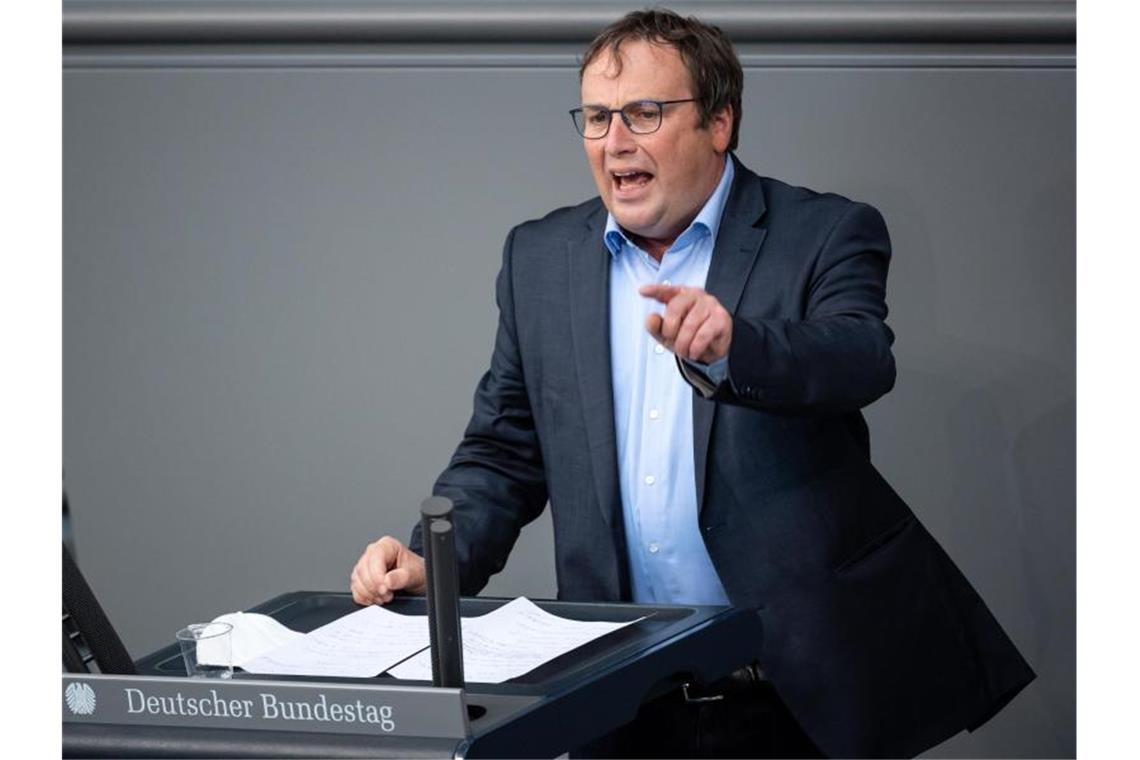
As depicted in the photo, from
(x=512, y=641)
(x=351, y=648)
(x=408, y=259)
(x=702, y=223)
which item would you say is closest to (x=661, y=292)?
(x=512, y=641)

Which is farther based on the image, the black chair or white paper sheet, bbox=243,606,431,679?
white paper sheet, bbox=243,606,431,679

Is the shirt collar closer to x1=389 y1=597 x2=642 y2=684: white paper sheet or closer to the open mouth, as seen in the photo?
the open mouth

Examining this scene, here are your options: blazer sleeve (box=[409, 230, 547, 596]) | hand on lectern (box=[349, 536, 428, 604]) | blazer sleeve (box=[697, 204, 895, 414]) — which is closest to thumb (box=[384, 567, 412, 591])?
hand on lectern (box=[349, 536, 428, 604])

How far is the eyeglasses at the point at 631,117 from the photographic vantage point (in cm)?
244

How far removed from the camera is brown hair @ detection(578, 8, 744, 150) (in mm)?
2467

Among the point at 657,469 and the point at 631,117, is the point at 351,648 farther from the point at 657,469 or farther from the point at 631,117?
the point at 631,117

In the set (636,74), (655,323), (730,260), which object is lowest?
(655,323)

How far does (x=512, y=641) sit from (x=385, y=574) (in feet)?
1.05

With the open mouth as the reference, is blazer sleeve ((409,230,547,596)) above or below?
below

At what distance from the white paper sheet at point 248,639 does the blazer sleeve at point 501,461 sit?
0.45 meters

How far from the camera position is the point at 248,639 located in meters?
1.86

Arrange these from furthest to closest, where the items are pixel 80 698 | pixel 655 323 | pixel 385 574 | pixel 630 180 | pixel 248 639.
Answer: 1. pixel 630 180
2. pixel 385 574
3. pixel 248 639
4. pixel 655 323
5. pixel 80 698

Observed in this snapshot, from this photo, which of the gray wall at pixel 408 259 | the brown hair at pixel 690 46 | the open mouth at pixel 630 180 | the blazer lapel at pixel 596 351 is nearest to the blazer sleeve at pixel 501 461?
the blazer lapel at pixel 596 351

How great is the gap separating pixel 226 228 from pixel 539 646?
6.87 feet
